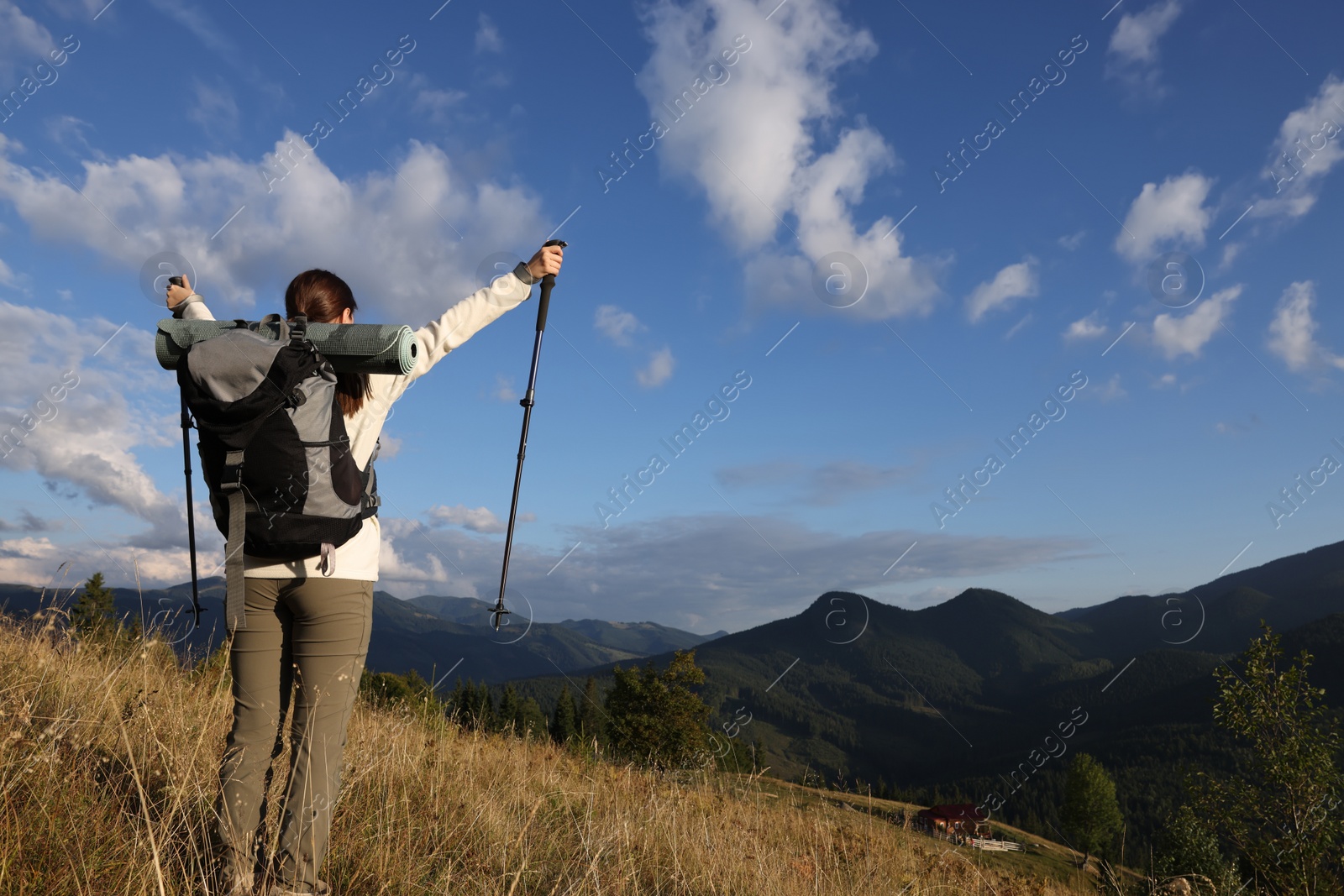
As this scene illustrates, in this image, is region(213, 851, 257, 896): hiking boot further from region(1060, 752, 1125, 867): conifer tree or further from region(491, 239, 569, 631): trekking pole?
region(1060, 752, 1125, 867): conifer tree

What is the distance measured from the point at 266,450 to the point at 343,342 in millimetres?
477

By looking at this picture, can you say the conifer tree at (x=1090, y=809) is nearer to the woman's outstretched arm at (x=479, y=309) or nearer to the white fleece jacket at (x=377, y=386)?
the woman's outstretched arm at (x=479, y=309)

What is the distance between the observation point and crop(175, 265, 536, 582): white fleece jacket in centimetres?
261

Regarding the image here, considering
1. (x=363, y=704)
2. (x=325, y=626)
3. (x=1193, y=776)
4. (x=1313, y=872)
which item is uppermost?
(x=325, y=626)

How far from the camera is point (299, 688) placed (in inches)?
106

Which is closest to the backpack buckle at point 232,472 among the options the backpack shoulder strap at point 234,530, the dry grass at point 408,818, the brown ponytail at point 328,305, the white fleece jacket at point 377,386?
the backpack shoulder strap at point 234,530

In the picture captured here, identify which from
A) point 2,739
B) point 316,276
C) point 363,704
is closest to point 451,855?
point 2,739

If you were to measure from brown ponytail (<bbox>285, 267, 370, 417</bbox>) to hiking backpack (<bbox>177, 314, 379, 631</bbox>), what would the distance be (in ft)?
0.58

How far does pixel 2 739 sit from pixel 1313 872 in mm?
27107

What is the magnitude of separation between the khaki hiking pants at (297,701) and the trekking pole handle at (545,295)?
1.78 metres

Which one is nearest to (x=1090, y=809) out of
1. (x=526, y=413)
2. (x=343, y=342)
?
(x=526, y=413)

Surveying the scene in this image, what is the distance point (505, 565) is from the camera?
4129mm

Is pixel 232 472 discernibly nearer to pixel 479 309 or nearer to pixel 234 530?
pixel 234 530

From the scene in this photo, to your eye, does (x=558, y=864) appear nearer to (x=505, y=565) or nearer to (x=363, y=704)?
(x=505, y=565)
